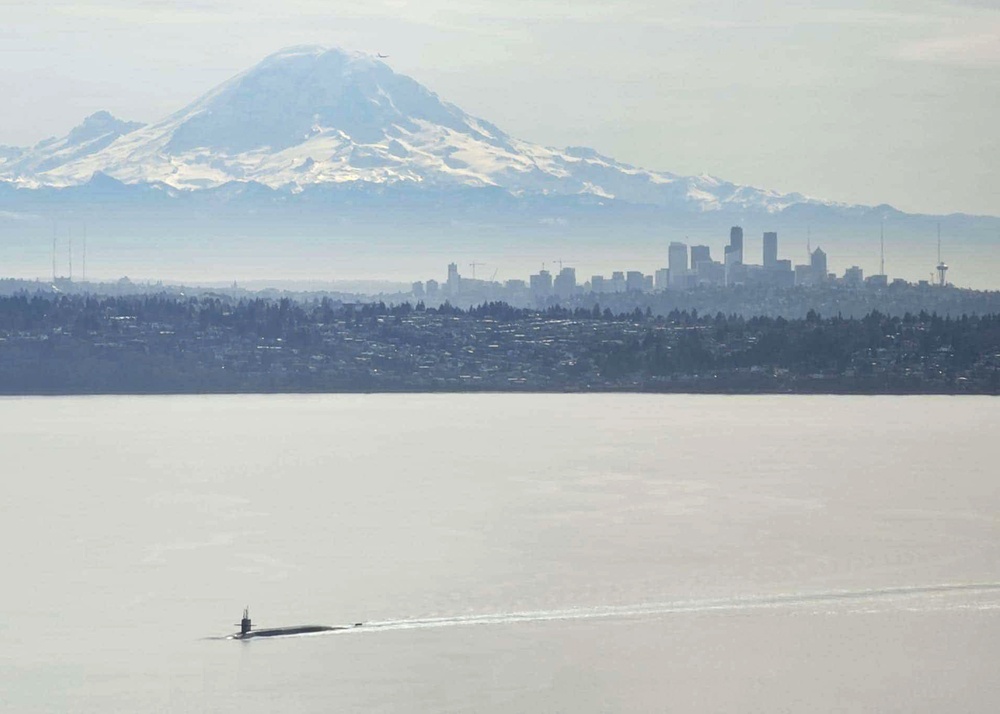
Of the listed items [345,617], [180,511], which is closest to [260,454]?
[180,511]

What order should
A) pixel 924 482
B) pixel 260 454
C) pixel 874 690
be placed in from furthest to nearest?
pixel 260 454, pixel 924 482, pixel 874 690

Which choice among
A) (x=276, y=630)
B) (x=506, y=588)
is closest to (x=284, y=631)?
(x=276, y=630)

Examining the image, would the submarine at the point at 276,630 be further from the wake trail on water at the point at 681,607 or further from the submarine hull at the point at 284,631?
the wake trail on water at the point at 681,607

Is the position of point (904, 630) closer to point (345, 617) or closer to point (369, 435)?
point (345, 617)

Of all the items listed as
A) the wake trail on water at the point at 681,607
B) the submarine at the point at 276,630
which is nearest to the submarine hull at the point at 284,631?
the submarine at the point at 276,630

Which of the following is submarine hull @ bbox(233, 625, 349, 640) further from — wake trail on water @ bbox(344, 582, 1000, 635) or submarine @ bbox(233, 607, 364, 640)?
wake trail on water @ bbox(344, 582, 1000, 635)

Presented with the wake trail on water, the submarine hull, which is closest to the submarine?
the submarine hull
